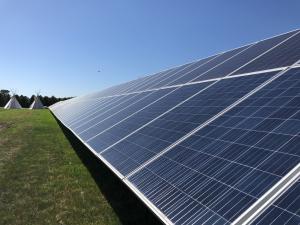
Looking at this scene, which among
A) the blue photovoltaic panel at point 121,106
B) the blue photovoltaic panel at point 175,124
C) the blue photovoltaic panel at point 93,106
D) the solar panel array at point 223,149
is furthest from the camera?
the blue photovoltaic panel at point 93,106

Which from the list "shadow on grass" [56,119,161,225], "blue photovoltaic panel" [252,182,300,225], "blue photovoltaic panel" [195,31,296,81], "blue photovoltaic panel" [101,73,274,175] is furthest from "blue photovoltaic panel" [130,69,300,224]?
"blue photovoltaic panel" [195,31,296,81]

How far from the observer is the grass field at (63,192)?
9.36 metres

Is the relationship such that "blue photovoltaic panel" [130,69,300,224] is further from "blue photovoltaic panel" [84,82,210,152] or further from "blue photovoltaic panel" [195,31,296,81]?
"blue photovoltaic panel" [195,31,296,81]

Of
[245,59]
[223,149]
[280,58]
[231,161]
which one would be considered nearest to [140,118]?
[245,59]

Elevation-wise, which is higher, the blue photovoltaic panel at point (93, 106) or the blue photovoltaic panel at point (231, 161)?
the blue photovoltaic panel at point (231, 161)

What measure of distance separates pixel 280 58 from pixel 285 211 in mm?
6403

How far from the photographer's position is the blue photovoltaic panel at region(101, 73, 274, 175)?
8266 millimetres

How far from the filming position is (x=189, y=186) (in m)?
5.90

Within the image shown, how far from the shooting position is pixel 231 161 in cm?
591

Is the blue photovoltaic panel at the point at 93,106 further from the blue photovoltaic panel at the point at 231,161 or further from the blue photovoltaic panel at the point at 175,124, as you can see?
the blue photovoltaic panel at the point at 231,161

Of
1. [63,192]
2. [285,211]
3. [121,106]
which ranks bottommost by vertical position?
[63,192]

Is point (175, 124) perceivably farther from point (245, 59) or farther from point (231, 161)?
point (245, 59)

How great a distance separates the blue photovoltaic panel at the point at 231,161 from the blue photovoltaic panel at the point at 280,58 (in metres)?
1.23

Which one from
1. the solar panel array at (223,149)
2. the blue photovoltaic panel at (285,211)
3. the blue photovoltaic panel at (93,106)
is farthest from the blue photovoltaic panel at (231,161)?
the blue photovoltaic panel at (93,106)
